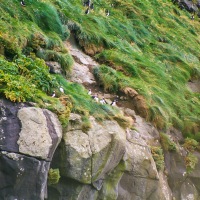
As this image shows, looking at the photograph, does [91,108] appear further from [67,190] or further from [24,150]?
[24,150]

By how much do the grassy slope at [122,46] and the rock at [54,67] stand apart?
27cm

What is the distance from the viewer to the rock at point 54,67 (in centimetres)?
1111

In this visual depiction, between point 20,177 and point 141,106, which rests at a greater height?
point 20,177

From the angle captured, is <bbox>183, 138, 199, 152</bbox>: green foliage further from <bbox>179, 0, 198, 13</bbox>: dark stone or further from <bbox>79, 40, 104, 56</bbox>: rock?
<bbox>179, 0, 198, 13</bbox>: dark stone

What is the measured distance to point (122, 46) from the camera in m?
16.3

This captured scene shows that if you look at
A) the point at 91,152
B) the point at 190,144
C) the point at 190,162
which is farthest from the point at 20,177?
the point at 190,144

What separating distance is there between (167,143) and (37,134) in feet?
18.3

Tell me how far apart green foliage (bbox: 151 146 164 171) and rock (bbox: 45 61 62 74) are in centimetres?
353

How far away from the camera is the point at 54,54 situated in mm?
11703

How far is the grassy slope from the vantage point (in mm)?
11609

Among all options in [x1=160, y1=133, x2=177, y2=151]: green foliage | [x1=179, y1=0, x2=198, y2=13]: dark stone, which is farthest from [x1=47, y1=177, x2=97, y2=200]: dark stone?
[x1=179, y1=0, x2=198, y2=13]: dark stone

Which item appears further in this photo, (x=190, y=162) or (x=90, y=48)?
(x=90, y=48)

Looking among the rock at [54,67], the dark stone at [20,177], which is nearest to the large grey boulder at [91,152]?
the dark stone at [20,177]

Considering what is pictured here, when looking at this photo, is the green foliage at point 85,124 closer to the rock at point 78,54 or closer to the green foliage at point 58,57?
the green foliage at point 58,57
